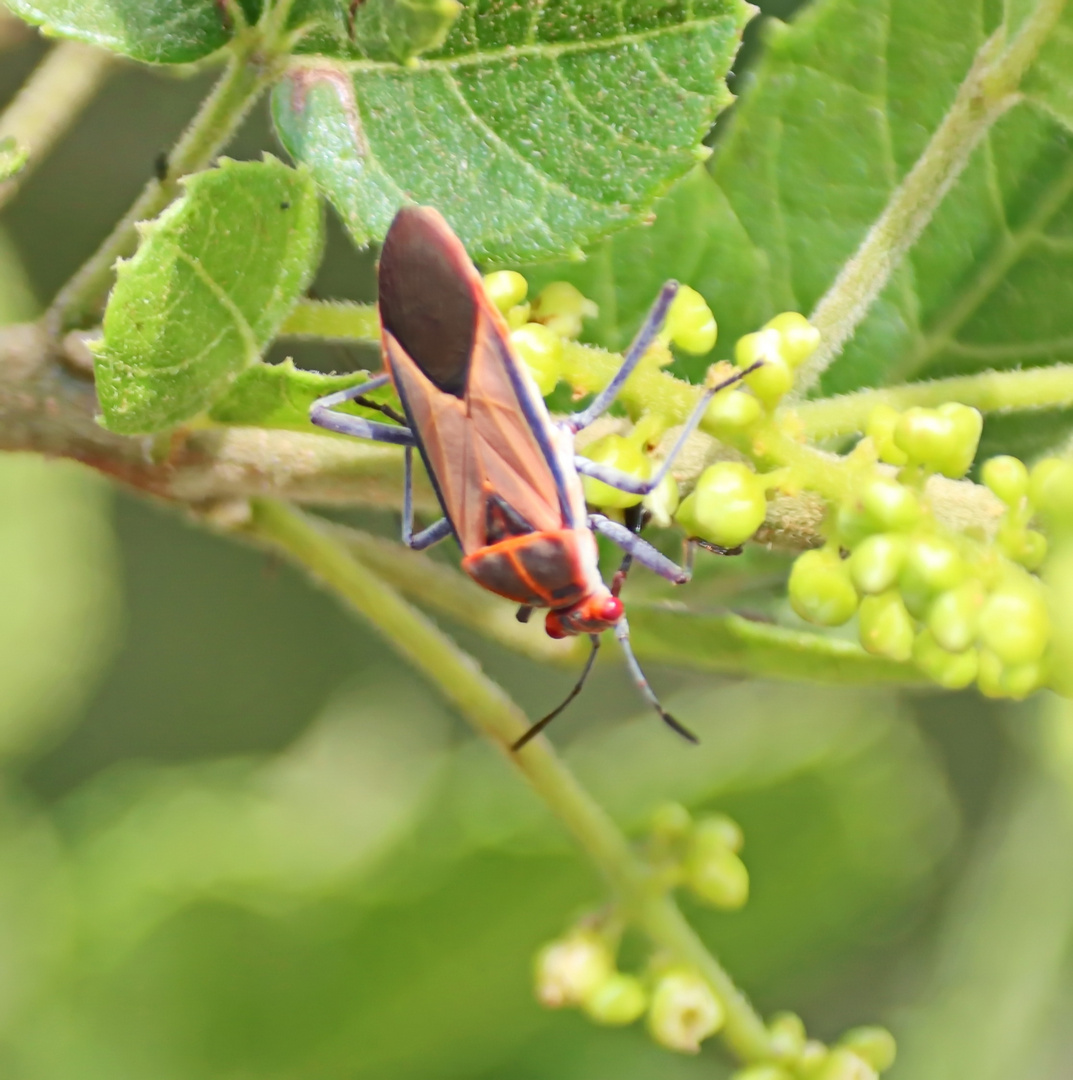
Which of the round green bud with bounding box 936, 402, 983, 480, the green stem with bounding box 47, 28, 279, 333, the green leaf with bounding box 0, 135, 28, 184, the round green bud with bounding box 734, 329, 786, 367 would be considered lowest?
the round green bud with bounding box 936, 402, 983, 480

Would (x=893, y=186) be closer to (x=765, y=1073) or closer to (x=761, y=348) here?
(x=761, y=348)

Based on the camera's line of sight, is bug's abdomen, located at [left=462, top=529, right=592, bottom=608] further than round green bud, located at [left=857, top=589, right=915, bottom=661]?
Yes

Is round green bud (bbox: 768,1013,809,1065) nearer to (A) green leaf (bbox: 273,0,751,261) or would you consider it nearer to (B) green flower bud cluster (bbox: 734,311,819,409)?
(B) green flower bud cluster (bbox: 734,311,819,409)

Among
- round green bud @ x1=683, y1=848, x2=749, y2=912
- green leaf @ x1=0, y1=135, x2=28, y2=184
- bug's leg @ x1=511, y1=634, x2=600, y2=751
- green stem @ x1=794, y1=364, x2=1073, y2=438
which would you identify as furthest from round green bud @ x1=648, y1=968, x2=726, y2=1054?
green leaf @ x1=0, y1=135, x2=28, y2=184

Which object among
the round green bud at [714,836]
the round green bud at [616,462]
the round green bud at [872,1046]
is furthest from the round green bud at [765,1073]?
the round green bud at [616,462]

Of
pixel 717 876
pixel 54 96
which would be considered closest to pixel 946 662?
pixel 717 876
